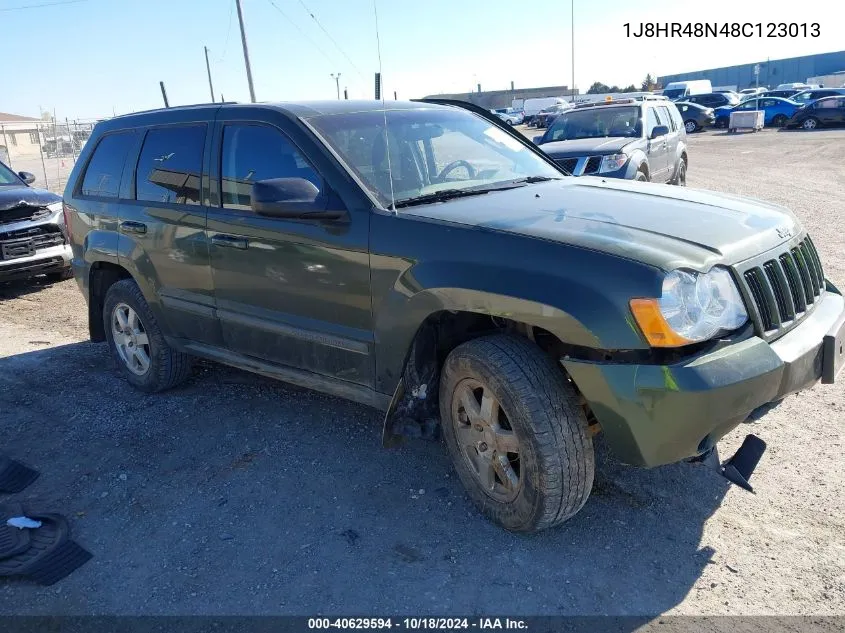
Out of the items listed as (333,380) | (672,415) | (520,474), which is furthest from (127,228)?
(672,415)

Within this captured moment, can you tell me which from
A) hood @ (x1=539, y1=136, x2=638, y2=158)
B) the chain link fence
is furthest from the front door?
the chain link fence

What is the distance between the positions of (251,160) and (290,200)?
0.87 metres

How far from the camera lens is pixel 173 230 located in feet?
14.7

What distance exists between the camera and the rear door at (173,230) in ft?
14.3

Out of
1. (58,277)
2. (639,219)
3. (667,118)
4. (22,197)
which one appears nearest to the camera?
(639,219)

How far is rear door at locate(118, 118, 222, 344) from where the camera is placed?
14.3 feet

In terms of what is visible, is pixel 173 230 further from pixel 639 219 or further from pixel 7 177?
pixel 7 177

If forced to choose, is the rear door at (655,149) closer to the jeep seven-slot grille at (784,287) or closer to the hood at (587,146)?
the hood at (587,146)

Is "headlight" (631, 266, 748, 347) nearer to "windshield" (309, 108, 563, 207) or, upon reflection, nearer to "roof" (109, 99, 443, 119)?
"windshield" (309, 108, 563, 207)

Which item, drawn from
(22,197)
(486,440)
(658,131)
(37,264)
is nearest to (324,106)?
(486,440)

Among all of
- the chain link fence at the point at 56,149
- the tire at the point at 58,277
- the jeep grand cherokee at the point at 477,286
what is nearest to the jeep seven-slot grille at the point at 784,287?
the jeep grand cherokee at the point at 477,286

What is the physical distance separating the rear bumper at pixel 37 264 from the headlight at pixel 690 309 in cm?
799

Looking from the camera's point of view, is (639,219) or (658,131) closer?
(639,219)

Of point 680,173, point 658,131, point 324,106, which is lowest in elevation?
point 680,173
